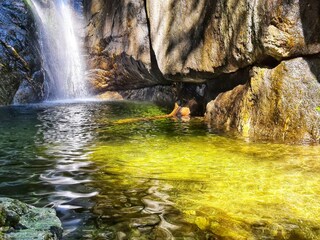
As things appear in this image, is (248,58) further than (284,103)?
Yes

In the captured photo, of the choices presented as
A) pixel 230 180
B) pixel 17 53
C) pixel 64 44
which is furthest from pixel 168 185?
pixel 64 44

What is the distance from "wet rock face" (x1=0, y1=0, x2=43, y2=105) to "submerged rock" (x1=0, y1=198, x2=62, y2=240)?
15.1 m

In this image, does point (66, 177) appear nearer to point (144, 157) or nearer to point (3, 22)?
point (144, 157)

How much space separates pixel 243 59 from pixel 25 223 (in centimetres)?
595

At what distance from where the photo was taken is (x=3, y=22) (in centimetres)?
1680

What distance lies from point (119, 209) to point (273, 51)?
460 centimetres

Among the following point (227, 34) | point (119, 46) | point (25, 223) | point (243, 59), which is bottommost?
point (25, 223)

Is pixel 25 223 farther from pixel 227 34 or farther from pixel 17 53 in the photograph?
pixel 17 53

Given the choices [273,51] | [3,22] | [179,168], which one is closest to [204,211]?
[179,168]

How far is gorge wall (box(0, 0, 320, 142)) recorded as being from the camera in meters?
6.12

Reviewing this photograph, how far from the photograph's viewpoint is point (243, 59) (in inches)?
284

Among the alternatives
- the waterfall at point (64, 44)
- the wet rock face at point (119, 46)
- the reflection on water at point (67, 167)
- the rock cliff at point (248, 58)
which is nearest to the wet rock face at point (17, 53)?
the waterfall at point (64, 44)

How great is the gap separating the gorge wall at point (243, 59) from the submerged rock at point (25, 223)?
490 centimetres

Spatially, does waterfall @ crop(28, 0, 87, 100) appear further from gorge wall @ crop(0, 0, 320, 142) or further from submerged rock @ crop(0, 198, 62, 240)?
submerged rock @ crop(0, 198, 62, 240)
